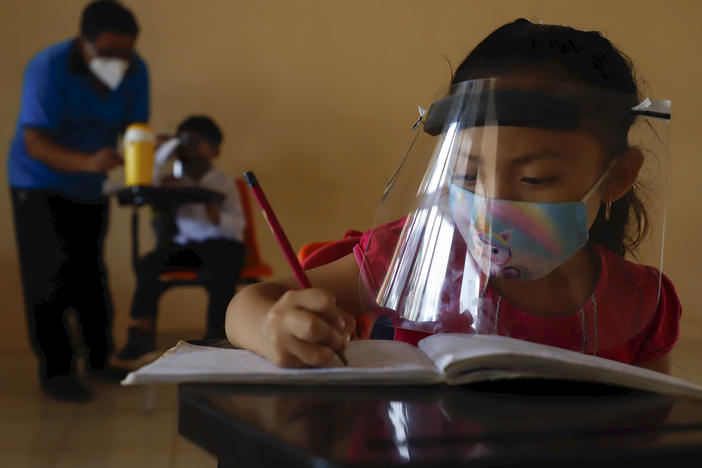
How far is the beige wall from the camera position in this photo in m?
3.34

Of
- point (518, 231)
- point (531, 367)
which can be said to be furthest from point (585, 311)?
point (531, 367)

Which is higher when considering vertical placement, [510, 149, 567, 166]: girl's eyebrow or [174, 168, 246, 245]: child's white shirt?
[510, 149, 567, 166]: girl's eyebrow

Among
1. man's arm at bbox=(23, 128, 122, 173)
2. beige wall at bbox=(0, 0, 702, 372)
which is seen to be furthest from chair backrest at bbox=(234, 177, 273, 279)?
man's arm at bbox=(23, 128, 122, 173)

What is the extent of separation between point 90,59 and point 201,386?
2332mm

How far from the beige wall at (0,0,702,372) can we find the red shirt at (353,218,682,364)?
2.81m

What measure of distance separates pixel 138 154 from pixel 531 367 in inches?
88.2

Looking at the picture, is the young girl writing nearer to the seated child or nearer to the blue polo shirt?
the blue polo shirt

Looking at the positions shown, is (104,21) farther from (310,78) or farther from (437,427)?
(437,427)

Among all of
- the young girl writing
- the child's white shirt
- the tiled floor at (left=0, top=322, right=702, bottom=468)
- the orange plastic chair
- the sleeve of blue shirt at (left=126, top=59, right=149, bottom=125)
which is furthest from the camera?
the child's white shirt

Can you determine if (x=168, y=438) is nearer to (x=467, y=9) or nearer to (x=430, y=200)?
(x=430, y=200)

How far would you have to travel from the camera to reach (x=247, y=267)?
2.92 m

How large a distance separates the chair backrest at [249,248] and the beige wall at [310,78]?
1.27 ft

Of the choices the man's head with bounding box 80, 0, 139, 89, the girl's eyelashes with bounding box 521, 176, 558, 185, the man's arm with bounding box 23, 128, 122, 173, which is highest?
the man's head with bounding box 80, 0, 139, 89

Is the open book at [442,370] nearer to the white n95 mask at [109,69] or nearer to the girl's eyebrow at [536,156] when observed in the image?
the girl's eyebrow at [536,156]
